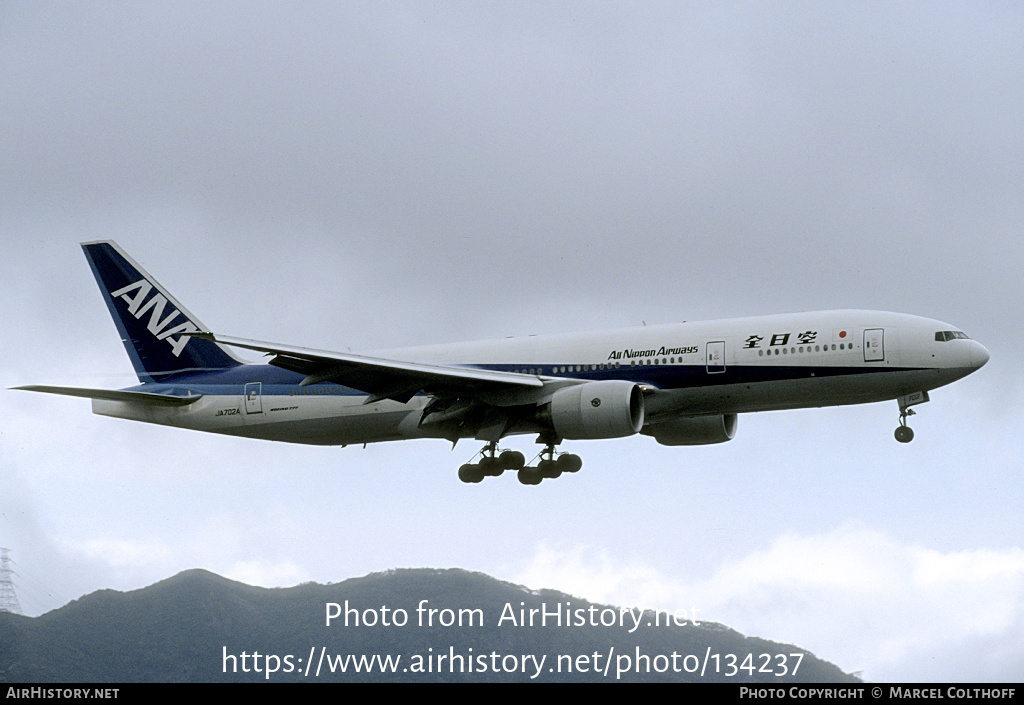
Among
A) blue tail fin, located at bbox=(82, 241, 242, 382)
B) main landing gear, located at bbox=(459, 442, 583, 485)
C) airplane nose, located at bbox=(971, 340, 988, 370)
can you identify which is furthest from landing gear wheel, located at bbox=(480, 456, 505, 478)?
airplane nose, located at bbox=(971, 340, 988, 370)

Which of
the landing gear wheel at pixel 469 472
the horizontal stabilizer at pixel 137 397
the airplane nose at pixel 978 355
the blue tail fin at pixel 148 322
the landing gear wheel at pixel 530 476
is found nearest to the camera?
the airplane nose at pixel 978 355

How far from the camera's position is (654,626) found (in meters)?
139

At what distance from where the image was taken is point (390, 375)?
3500 cm

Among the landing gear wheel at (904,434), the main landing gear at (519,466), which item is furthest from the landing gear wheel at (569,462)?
the landing gear wheel at (904,434)

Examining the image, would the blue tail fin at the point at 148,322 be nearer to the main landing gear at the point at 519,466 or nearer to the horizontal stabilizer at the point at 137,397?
the horizontal stabilizer at the point at 137,397

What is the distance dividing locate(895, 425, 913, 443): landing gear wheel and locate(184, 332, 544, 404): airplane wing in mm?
10595

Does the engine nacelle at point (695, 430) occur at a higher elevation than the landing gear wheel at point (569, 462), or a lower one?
higher

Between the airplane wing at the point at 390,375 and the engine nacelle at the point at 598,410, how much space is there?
1268mm

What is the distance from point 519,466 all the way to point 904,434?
12.4 meters

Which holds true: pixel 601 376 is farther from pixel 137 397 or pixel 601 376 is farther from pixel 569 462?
pixel 137 397

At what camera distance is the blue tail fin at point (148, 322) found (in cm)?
4391

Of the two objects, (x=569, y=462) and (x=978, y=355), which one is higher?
(x=978, y=355)

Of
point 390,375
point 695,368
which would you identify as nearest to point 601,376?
point 695,368
